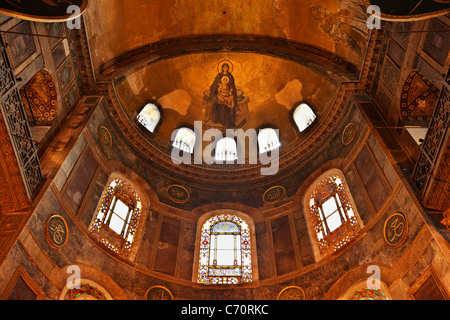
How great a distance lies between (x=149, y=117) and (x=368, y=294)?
31.4 ft

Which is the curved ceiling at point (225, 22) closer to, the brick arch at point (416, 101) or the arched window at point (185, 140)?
the brick arch at point (416, 101)

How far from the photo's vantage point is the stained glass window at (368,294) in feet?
27.0

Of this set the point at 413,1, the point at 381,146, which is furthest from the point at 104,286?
the point at 413,1

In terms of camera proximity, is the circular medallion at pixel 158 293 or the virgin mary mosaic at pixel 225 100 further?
the virgin mary mosaic at pixel 225 100

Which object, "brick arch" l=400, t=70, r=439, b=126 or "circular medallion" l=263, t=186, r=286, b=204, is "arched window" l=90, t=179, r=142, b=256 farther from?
"brick arch" l=400, t=70, r=439, b=126

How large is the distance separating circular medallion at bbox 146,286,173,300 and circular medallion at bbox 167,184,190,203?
3209 millimetres

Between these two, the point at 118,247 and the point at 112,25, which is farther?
the point at 112,25

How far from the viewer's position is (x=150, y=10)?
1449 centimetres

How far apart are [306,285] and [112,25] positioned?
34.1ft

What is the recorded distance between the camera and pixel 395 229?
27.3ft

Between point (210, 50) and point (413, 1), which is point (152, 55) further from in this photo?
point (413, 1)

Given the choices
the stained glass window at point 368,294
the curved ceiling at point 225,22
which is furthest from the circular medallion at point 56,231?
the stained glass window at point 368,294

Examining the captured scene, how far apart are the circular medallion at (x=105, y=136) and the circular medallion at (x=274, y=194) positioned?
201 inches

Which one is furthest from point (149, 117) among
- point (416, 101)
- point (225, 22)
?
point (416, 101)
